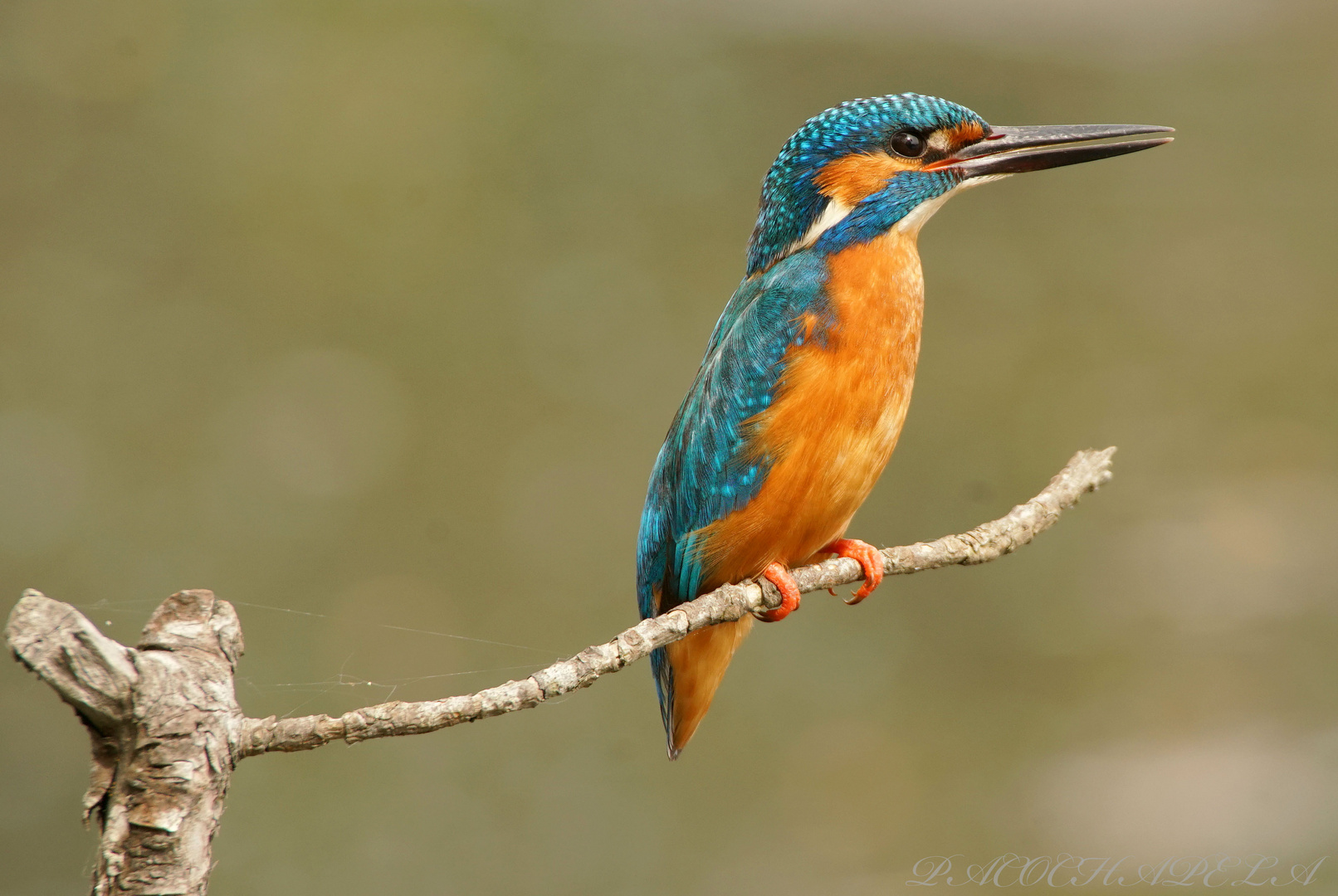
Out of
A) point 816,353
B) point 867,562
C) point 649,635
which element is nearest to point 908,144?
point 816,353

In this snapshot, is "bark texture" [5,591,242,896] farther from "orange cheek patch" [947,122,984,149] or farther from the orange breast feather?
"orange cheek patch" [947,122,984,149]

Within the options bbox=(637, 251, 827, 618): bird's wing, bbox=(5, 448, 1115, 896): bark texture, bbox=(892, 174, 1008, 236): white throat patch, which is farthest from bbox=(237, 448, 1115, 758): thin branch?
bbox=(892, 174, 1008, 236): white throat patch

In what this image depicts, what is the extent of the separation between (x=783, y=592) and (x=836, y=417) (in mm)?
264

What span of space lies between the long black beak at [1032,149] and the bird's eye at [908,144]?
1.6 inches

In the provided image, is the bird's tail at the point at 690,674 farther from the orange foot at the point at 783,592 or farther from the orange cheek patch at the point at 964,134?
the orange cheek patch at the point at 964,134

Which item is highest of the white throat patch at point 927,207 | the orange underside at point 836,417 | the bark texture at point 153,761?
the white throat patch at point 927,207

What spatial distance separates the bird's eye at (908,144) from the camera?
1.57 metres

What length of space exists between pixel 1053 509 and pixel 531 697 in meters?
0.95

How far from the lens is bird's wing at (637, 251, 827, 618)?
1.48 m

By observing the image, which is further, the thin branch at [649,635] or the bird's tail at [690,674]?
the bird's tail at [690,674]

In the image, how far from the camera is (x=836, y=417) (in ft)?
4.80

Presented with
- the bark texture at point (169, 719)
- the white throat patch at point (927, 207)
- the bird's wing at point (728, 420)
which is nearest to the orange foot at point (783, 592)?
the bird's wing at point (728, 420)

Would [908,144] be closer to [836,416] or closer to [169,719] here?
[836,416]

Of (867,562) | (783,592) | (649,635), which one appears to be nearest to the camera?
(649,635)
